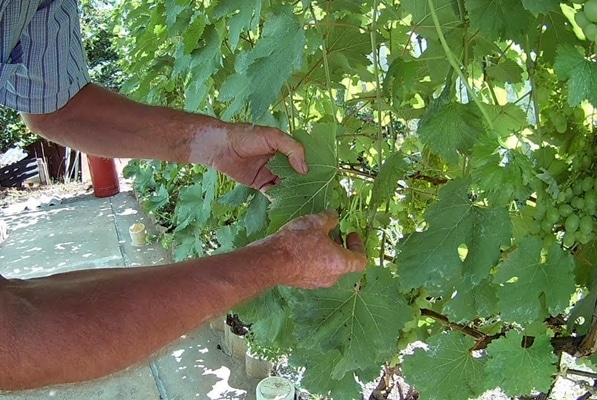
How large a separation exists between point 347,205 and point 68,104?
824mm

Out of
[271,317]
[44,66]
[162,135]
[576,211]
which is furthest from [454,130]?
[44,66]

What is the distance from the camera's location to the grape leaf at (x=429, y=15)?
1.05m

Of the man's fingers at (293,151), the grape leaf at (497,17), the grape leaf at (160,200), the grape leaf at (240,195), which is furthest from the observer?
the grape leaf at (160,200)

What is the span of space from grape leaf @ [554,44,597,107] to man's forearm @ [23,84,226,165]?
73cm

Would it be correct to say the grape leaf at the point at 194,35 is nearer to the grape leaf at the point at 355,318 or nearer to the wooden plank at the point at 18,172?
the grape leaf at the point at 355,318

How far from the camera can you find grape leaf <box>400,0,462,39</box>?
105 cm

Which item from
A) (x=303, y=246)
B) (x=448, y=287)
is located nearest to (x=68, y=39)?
(x=303, y=246)

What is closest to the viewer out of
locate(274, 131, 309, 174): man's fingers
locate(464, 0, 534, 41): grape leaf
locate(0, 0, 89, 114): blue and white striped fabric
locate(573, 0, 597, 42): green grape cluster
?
locate(573, 0, 597, 42): green grape cluster

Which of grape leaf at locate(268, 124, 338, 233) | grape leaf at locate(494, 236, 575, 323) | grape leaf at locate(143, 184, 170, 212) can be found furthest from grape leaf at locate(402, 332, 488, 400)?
grape leaf at locate(143, 184, 170, 212)

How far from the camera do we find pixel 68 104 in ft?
5.40

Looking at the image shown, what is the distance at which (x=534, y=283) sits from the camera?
0.95 m

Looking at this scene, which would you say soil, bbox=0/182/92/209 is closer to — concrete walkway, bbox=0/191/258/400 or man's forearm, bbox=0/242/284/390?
concrete walkway, bbox=0/191/258/400

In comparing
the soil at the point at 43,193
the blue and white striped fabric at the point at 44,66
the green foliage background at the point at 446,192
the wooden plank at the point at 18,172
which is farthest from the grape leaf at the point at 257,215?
the wooden plank at the point at 18,172

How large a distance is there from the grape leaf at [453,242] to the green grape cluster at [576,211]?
99 mm
